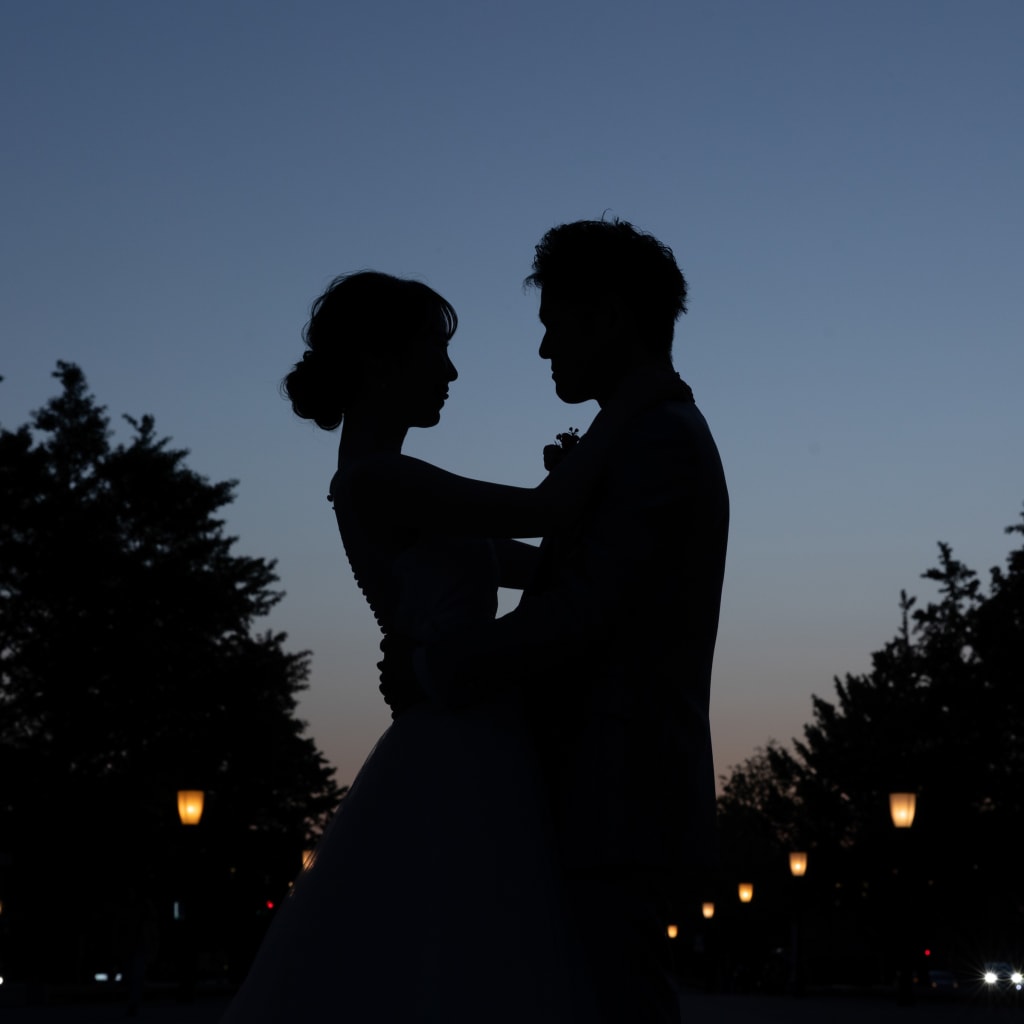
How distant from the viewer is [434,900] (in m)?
3.36

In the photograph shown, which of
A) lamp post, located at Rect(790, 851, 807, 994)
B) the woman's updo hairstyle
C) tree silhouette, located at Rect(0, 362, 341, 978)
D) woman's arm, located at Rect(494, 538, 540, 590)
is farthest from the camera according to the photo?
lamp post, located at Rect(790, 851, 807, 994)

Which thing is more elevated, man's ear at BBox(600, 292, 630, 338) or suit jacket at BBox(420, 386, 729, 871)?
man's ear at BBox(600, 292, 630, 338)

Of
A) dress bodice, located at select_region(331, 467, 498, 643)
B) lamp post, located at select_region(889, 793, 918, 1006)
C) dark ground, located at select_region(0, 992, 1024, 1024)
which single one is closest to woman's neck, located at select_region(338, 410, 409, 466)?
dress bodice, located at select_region(331, 467, 498, 643)

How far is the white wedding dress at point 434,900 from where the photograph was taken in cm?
326

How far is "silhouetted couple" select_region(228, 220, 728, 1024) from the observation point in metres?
3.31

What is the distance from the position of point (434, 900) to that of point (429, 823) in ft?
0.60

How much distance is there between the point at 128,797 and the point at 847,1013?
61.6 feet

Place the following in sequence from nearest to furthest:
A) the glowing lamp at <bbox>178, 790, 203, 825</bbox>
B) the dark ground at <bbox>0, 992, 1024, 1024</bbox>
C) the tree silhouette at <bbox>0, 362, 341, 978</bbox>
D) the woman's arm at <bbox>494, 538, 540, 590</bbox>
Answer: the woman's arm at <bbox>494, 538, 540, 590</bbox>
the glowing lamp at <bbox>178, 790, 203, 825</bbox>
the dark ground at <bbox>0, 992, 1024, 1024</bbox>
the tree silhouette at <bbox>0, 362, 341, 978</bbox>

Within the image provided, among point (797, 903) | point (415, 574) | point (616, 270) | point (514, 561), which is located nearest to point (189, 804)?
point (514, 561)

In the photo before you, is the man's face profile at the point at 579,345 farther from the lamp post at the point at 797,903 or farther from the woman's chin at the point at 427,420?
the lamp post at the point at 797,903

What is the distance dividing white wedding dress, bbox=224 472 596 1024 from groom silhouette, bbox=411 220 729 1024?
0.33 ft

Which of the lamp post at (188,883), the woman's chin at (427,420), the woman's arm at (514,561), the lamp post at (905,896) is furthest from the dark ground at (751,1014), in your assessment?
the woman's chin at (427,420)

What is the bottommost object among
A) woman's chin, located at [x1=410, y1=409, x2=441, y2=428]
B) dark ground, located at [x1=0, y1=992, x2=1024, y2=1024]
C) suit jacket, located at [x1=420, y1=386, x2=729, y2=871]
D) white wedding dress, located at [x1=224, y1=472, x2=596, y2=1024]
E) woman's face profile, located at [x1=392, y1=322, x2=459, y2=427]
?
dark ground, located at [x1=0, y1=992, x2=1024, y2=1024]

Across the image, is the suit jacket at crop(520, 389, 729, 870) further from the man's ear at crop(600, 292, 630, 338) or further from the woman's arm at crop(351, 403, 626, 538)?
the man's ear at crop(600, 292, 630, 338)
